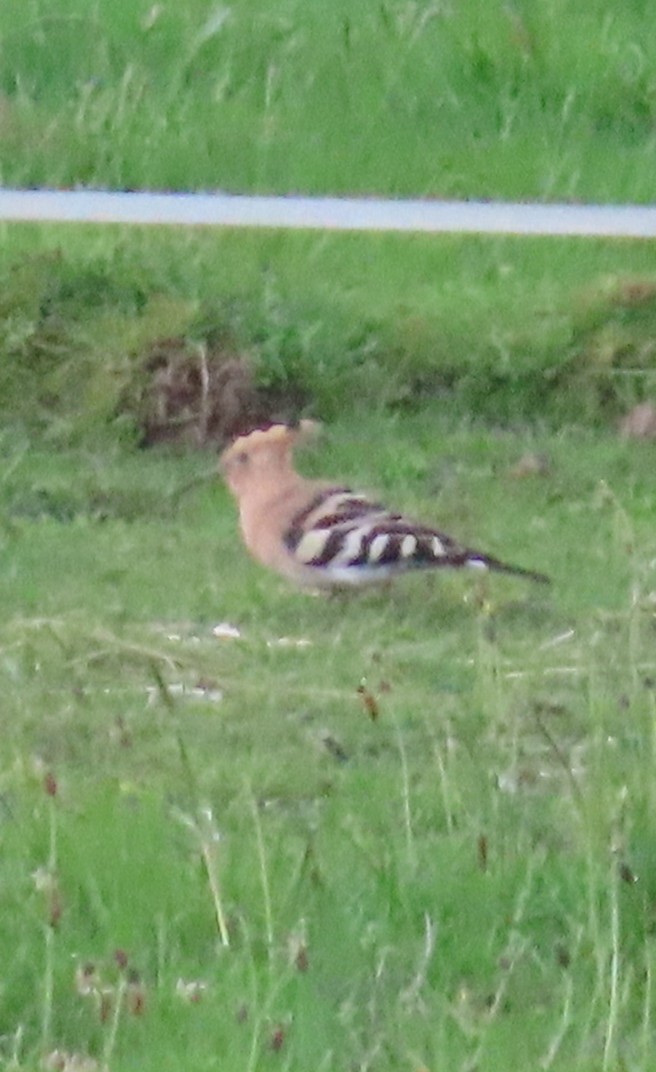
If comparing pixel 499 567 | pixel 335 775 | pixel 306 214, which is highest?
pixel 306 214

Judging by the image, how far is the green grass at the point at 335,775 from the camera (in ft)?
2.98

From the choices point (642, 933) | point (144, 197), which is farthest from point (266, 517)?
point (642, 933)

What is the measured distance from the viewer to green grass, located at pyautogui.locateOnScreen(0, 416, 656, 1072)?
2.98 feet

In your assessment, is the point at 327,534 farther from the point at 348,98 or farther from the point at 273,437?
the point at 348,98

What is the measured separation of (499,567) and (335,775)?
0.18 meters

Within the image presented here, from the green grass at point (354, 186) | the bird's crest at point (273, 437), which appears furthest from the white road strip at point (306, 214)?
the bird's crest at point (273, 437)

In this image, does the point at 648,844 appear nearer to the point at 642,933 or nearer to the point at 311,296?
the point at 642,933

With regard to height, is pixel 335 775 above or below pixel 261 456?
below

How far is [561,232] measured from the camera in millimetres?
997

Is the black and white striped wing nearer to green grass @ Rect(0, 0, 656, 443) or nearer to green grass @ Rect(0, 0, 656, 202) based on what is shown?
green grass @ Rect(0, 0, 656, 443)

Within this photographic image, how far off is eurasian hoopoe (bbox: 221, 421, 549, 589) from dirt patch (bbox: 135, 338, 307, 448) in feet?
0.08

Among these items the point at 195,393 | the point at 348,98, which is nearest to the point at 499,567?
the point at 195,393

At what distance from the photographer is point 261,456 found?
986 mm

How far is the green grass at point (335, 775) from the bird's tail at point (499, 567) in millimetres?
11
